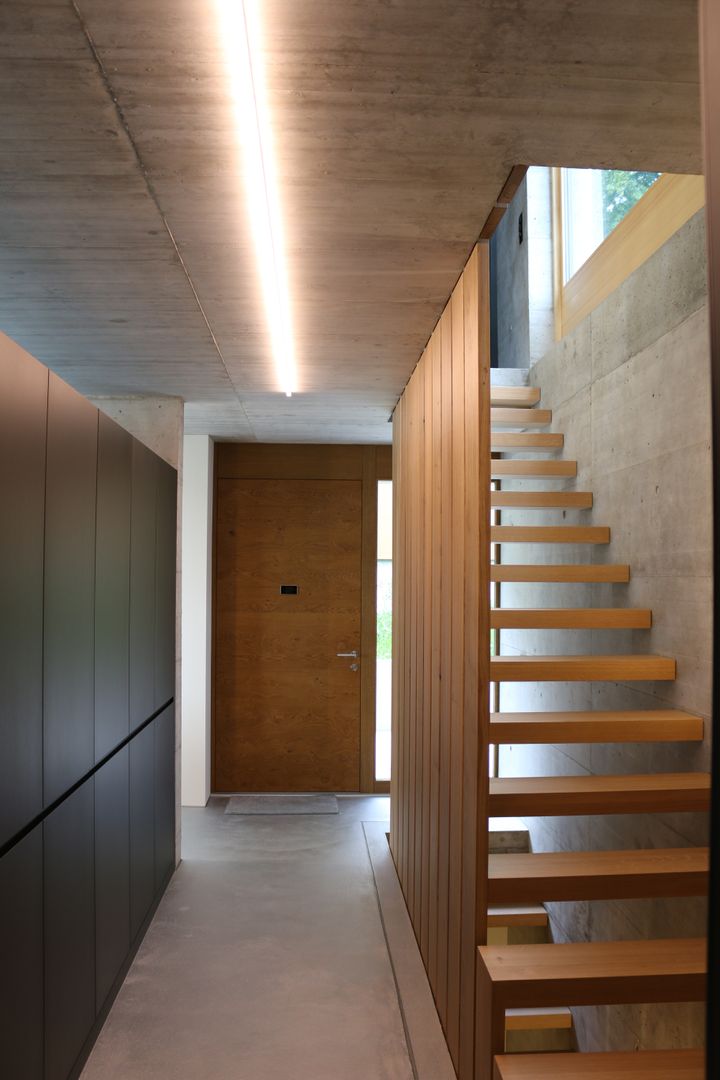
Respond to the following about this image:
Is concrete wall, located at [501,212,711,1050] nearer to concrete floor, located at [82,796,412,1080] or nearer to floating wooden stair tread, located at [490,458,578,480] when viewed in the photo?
floating wooden stair tread, located at [490,458,578,480]

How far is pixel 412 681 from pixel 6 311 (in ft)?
7.92

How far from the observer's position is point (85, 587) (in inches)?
106

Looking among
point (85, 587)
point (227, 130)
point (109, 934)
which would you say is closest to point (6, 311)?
point (85, 587)

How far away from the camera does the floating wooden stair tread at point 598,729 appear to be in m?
2.61

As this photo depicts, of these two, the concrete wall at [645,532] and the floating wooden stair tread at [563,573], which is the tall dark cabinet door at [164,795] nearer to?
the floating wooden stair tread at [563,573]

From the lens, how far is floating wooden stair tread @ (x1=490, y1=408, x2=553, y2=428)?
439cm

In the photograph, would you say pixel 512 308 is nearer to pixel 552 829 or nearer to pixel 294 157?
pixel 552 829

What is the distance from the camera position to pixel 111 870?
3062 millimetres

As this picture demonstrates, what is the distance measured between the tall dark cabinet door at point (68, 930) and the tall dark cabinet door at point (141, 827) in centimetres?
67

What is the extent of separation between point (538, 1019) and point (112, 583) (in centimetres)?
279

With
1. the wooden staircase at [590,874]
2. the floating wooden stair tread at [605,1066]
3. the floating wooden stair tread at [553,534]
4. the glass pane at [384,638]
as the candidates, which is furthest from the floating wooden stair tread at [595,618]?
the glass pane at [384,638]

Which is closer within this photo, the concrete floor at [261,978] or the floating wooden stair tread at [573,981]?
the floating wooden stair tread at [573,981]

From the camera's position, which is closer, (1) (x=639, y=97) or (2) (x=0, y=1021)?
(1) (x=639, y=97)

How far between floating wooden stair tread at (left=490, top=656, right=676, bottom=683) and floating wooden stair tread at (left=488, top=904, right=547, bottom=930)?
5.79ft
